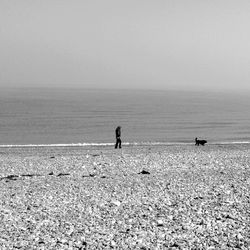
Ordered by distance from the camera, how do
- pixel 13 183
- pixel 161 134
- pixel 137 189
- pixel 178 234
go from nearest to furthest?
pixel 178 234
pixel 137 189
pixel 13 183
pixel 161 134

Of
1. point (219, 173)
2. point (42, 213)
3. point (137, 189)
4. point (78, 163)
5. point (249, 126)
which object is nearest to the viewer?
point (42, 213)

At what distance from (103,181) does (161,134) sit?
41.5m

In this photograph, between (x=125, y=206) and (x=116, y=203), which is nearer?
(x=125, y=206)

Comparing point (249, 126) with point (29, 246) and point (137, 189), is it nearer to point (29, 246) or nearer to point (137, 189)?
point (137, 189)

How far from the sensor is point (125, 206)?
1477 cm

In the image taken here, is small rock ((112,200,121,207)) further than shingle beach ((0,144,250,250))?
Yes

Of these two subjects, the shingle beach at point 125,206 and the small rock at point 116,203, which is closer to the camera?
the shingle beach at point 125,206

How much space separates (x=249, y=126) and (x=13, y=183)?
59330 mm

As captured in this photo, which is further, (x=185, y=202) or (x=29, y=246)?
(x=185, y=202)

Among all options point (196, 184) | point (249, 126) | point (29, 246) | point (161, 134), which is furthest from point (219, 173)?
point (249, 126)

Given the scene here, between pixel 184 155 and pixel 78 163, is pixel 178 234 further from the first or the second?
pixel 184 155

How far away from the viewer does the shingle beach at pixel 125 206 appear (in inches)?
453

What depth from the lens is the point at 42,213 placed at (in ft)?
45.9

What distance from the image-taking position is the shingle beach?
11494 millimetres
